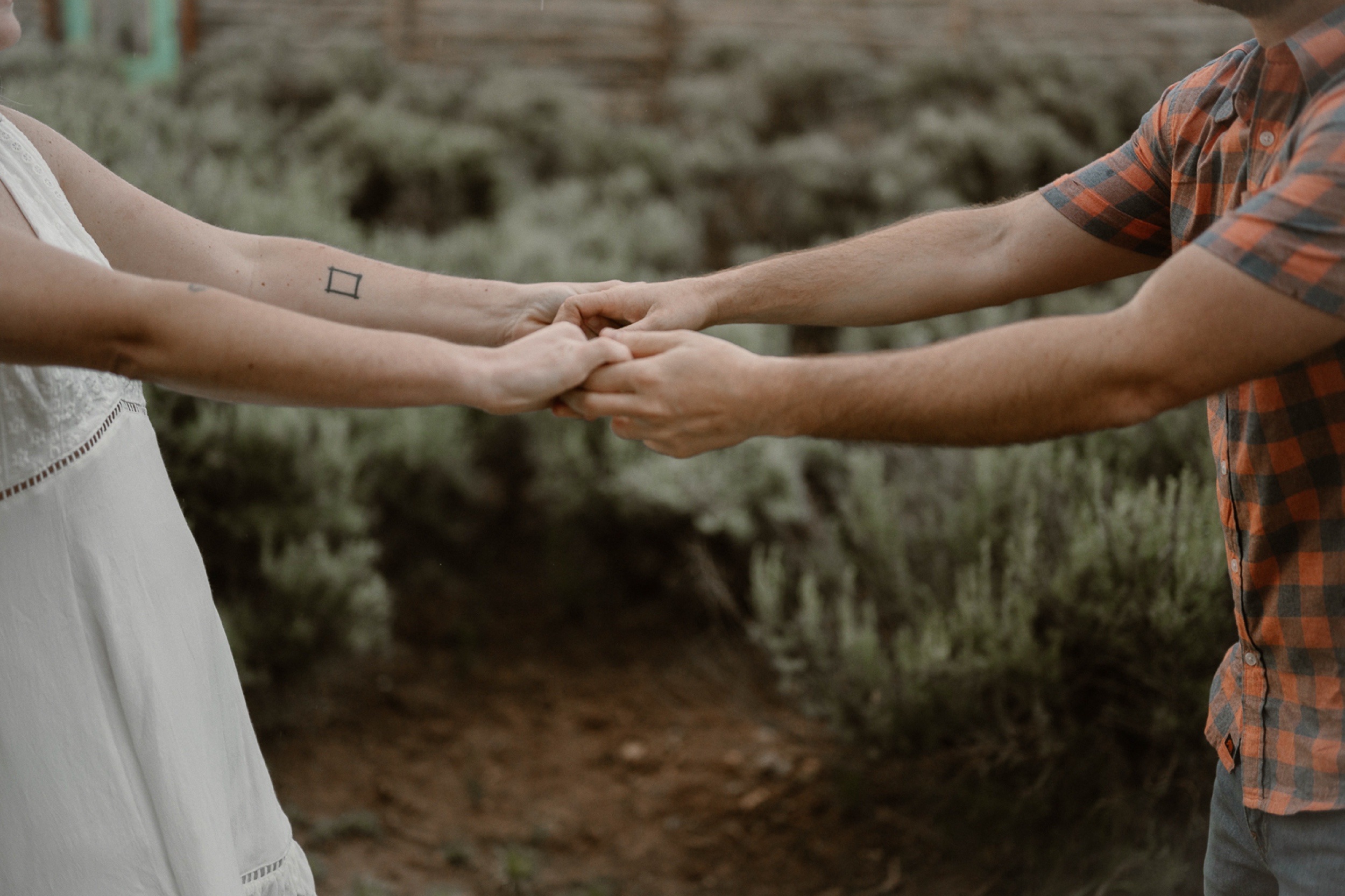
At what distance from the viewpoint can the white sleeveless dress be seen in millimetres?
1431

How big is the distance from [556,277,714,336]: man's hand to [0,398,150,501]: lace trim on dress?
884 mm

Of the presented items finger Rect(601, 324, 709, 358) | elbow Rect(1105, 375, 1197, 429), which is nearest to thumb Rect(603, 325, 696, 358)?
finger Rect(601, 324, 709, 358)

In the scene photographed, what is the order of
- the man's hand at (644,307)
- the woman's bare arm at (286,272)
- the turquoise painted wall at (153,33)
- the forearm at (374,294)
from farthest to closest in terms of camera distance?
the turquoise painted wall at (153,33), the man's hand at (644,307), the forearm at (374,294), the woman's bare arm at (286,272)

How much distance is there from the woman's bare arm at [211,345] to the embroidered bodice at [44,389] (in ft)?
0.40

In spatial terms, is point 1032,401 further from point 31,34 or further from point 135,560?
point 31,34

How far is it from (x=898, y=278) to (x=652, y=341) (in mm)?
573

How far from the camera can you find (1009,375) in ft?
4.79

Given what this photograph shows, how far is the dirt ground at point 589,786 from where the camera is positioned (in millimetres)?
3316

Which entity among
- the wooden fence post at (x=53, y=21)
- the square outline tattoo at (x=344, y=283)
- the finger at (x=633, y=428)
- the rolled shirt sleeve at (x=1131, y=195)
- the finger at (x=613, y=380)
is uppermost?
the wooden fence post at (x=53, y=21)

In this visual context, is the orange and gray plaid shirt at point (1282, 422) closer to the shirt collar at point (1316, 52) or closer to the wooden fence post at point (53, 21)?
the shirt collar at point (1316, 52)

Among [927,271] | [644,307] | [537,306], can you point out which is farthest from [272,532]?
[927,271]

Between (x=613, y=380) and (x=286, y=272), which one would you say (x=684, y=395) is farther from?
(x=286, y=272)

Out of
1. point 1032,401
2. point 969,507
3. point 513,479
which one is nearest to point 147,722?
point 1032,401

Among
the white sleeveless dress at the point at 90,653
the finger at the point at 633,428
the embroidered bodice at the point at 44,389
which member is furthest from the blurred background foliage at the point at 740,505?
the embroidered bodice at the point at 44,389
